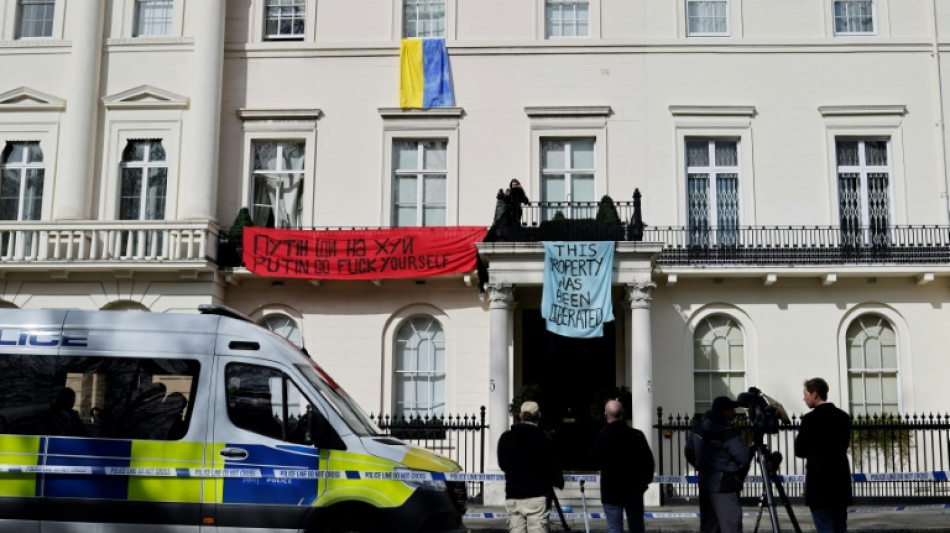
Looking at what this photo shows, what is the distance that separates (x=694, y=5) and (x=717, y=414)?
47.4 ft

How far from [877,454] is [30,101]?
64.4ft

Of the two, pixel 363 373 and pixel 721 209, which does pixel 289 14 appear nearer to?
pixel 363 373

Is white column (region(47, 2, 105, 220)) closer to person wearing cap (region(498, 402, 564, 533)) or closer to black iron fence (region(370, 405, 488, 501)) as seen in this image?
black iron fence (region(370, 405, 488, 501))

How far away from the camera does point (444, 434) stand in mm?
19938

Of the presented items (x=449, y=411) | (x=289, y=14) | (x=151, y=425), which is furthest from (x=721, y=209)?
(x=151, y=425)

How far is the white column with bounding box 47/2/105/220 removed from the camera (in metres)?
21.2

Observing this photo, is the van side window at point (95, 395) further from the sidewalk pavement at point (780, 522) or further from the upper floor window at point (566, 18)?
the upper floor window at point (566, 18)

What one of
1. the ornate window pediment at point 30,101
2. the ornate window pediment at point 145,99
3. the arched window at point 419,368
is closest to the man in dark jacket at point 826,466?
the arched window at point 419,368

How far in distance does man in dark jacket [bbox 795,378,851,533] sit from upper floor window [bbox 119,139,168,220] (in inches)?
632

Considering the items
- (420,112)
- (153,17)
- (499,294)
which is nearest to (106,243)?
(153,17)

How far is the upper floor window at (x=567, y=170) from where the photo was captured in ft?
69.4

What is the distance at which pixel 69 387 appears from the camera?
10.1m

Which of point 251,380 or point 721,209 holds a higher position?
point 721,209

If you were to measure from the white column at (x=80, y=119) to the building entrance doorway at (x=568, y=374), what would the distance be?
1019 centimetres
